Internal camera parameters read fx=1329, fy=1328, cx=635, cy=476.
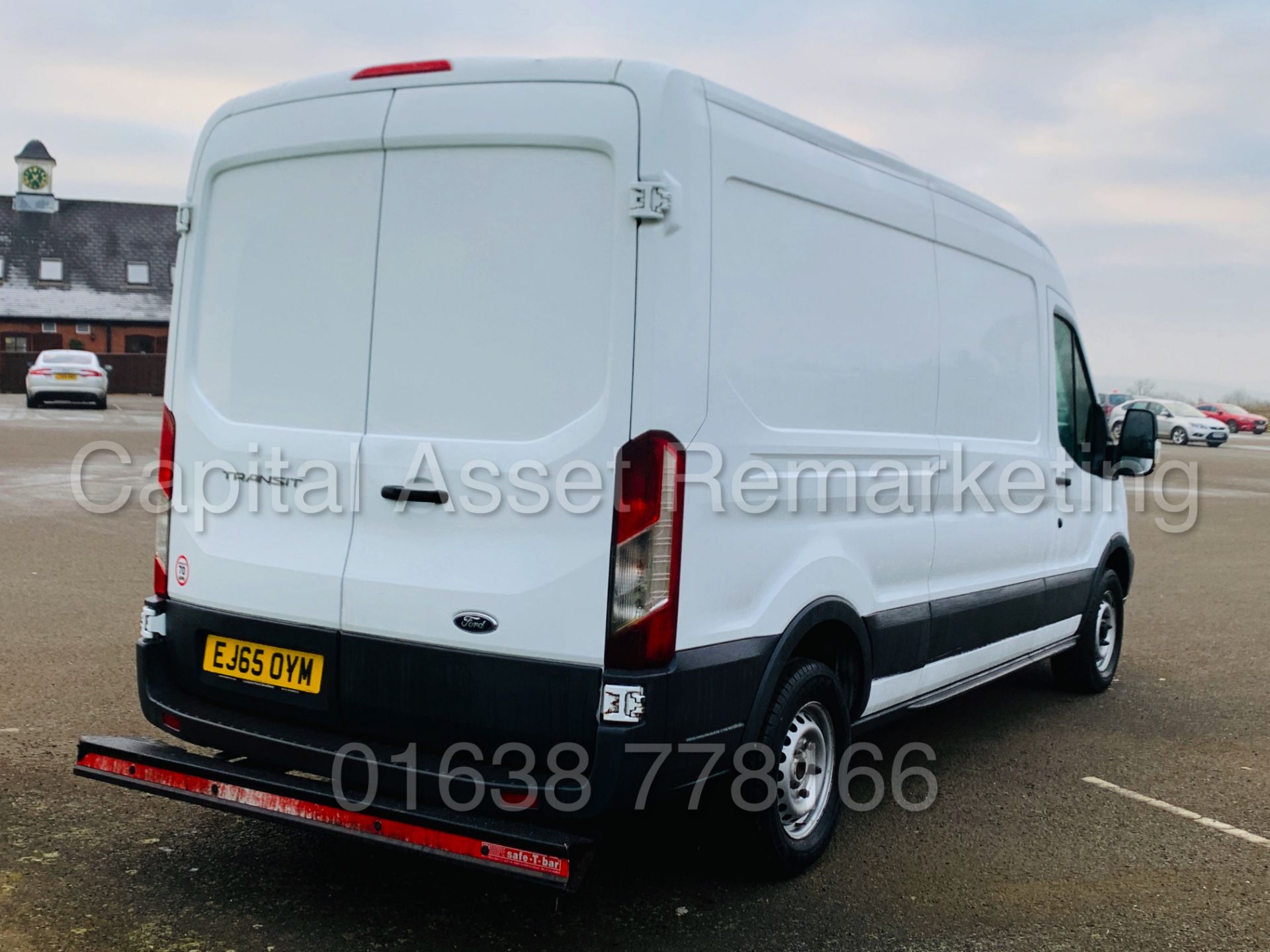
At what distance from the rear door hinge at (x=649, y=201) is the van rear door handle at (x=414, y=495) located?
3.26ft

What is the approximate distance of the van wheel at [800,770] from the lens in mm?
4273

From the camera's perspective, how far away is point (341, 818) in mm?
3803

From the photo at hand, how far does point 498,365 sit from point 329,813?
54.5 inches

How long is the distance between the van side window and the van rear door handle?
12.7ft

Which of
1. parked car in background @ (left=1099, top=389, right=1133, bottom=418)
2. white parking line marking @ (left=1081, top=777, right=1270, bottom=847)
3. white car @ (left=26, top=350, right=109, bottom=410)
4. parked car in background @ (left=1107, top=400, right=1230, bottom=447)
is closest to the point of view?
white parking line marking @ (left=1081, top=777, right=1270, bottom=847)

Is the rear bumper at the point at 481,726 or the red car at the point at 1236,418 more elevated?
the red car at the point at 1236,418

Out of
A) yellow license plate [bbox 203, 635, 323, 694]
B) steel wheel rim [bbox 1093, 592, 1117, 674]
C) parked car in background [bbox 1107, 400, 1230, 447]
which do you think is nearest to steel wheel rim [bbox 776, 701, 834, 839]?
yellow license plate [bbox 203, 635, 323, 694]

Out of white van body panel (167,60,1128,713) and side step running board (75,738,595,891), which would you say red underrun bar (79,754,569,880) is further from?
white van body panel (167,60,1128,713)

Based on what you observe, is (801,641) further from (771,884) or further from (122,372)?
(122,372)

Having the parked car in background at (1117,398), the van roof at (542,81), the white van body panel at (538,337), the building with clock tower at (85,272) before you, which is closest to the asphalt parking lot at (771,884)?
the white van body panel at (538,337)

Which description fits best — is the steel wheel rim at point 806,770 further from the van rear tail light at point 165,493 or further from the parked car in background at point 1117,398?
the parked car in background at point 1117,398

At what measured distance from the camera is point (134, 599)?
8.95m

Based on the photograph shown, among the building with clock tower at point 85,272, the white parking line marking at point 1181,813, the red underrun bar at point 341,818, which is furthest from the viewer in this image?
the building with clock tower at point 85,272

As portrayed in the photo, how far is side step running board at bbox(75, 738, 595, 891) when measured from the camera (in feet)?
11.6
